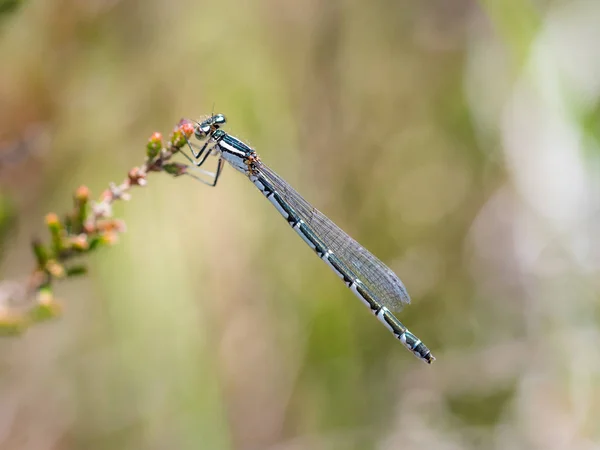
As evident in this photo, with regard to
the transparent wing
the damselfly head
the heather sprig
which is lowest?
the heather sprig

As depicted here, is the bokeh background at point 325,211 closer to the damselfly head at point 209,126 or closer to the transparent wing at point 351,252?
the transparent wing at point 351,252

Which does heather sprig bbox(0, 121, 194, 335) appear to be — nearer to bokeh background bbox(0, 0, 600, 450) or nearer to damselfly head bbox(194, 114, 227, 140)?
damselfly head bbox(194, 114, 227, 140)

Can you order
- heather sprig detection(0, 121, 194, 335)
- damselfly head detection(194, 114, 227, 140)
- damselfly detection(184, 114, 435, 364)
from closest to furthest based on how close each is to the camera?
A: 1. heather sprig detection(0, 121, 194, 335)
2. damselfly head detection(194, 114, 227, 140)
3. damselfly detection(184, 114, 435, 364)

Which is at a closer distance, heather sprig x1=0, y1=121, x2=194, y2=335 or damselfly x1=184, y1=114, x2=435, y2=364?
heather sprig x1=0, y1=121, x2=194, y2=335

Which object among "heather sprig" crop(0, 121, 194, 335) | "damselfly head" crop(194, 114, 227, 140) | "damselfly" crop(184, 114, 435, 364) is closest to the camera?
"heather sprig" crop(0, 121, 194, 335)

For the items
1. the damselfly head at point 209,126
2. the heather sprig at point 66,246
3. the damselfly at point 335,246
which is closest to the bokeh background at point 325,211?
the damselfly at point 335,246

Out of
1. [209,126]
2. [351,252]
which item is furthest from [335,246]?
[209,126]

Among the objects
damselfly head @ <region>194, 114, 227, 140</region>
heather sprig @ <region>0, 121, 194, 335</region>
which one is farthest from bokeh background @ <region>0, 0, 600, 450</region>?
heather sprig @ <region>0, 121, 194, 335</region>
